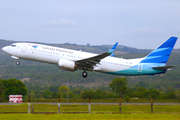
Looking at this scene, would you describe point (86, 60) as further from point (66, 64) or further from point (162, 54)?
point (162, 54)

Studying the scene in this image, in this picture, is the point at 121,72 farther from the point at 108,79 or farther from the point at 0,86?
the point at 0,86

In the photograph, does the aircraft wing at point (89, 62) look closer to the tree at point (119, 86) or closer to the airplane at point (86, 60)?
the airplane at point (86, 60)

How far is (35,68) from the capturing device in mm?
161500

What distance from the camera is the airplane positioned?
36.2 meters

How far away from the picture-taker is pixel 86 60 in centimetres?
3591

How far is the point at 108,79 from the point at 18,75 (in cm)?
8782

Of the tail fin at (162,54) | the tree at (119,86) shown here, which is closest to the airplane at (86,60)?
the tail fin at (162,54)

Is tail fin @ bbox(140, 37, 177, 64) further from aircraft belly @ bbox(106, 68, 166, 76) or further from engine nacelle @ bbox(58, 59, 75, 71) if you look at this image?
engine nacelle @ bbox(58, 59, 75, 71)

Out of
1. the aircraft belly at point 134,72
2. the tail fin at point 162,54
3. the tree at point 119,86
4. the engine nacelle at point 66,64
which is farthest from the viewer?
the tree at point 119,86

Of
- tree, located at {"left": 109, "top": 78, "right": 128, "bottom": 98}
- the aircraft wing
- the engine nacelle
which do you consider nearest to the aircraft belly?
the aircraft wing

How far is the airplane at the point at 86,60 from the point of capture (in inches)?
1426

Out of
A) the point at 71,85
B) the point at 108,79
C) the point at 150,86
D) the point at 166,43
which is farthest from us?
the point at 71,85

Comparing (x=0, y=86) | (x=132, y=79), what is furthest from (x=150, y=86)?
(x=0, y=86)

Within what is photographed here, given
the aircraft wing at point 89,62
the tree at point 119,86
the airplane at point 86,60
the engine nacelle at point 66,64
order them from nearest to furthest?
1. the aircraft wing at point 89,62
2. the engine nacelle at point 66,64
3. the airplane at point 86,60
4. the tree at point 119,86
